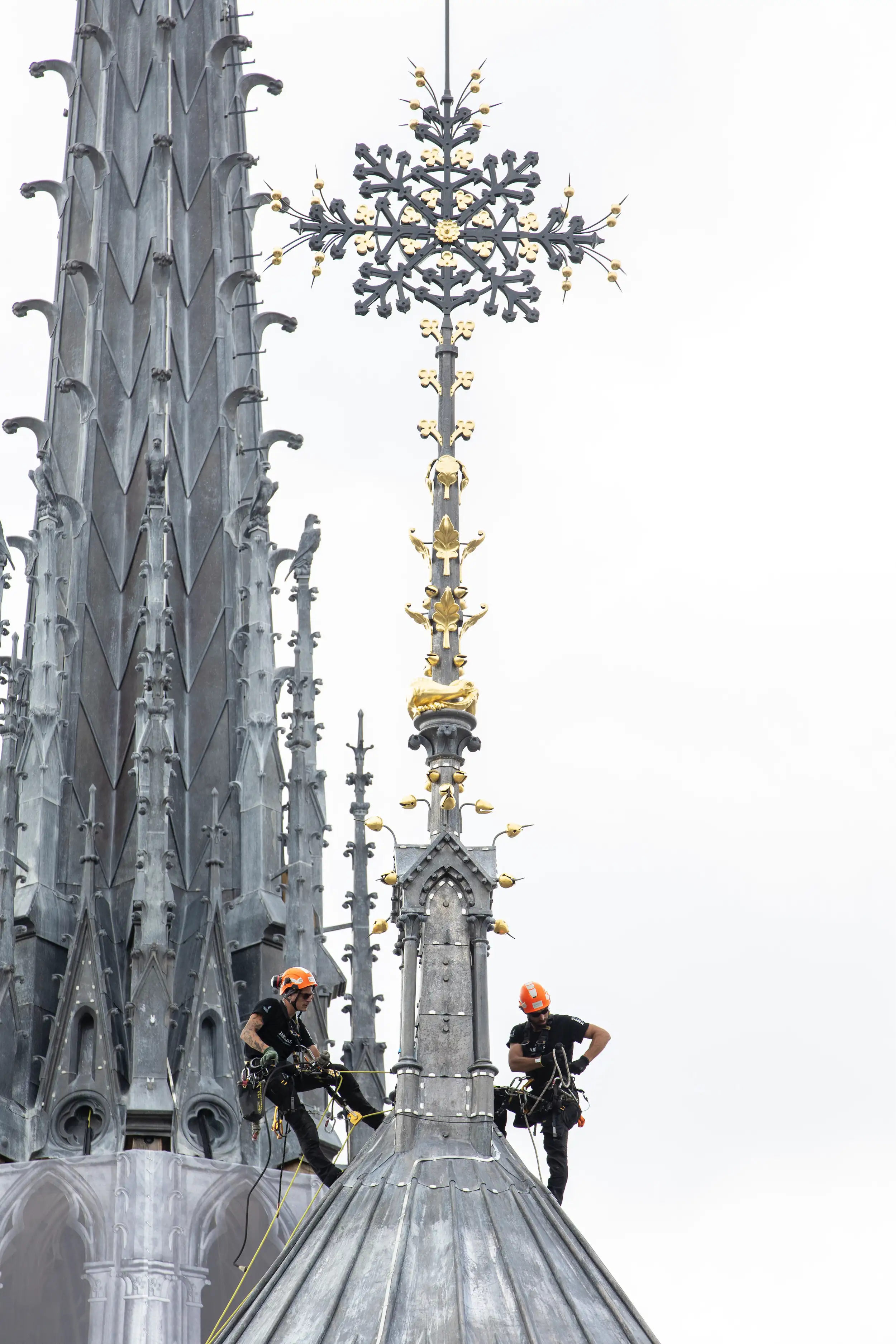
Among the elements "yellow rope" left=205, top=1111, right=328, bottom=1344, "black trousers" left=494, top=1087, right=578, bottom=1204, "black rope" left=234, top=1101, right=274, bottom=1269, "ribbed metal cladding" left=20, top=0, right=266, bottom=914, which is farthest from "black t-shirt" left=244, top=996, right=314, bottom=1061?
"ribbed metal cladding" left=20, top=0, right=266, bottom=914

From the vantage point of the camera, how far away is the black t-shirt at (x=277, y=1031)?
91.5ft

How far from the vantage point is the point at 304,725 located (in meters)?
46.3

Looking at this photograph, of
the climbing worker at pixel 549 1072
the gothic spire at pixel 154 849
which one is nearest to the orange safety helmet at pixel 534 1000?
the climbing worker at pixel 549 1072

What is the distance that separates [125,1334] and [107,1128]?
306 centimetres

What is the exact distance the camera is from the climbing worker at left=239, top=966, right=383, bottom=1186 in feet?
90.5

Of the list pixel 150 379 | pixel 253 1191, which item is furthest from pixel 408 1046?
pixel 150 379

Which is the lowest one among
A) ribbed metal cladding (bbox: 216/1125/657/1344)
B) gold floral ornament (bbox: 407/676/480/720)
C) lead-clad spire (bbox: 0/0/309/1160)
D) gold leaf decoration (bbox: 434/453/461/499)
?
ribbed metal cladding (bbox: 216/1125/657/1344)

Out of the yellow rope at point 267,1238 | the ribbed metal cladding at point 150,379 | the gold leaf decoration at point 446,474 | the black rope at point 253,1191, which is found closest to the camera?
the yellow rope at point 267,1238

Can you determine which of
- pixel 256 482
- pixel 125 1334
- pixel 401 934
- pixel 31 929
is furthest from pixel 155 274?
pixel 401 934

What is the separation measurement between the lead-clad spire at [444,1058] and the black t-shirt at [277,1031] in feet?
7.39

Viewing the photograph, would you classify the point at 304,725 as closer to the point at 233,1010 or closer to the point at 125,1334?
the point at 233,1010

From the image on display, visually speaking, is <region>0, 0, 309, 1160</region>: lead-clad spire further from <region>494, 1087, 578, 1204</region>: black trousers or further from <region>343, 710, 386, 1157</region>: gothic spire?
<region>494, 1087, 578, 1204</region>: black trousers

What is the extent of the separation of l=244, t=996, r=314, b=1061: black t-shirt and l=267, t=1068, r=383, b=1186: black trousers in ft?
0.91

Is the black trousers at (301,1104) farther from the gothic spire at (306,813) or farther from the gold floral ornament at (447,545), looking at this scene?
the gothic spire at (306,813)
